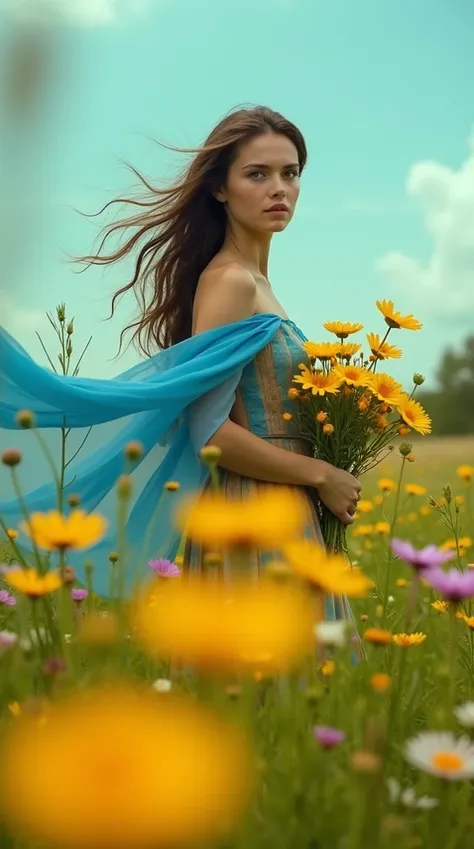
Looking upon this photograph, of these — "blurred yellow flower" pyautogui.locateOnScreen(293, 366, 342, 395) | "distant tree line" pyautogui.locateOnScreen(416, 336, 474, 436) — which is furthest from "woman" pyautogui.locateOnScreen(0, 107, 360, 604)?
"distant tree line" pyautogui.locateOnScreen(416, 336, 474, 436)

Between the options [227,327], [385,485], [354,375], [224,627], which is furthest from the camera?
[385,485]

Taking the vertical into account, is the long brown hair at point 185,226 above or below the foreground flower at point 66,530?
above

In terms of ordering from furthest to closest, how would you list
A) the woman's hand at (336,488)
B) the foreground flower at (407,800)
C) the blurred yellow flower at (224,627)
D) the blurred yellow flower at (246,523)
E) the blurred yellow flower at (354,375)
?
the woman's hand at (336,488) < the blurred yellow flower at (354,375) < the foreground flower at (407,800) < the blurred yellow flower at (246,523) < the blurred yellow flower at (224,627)

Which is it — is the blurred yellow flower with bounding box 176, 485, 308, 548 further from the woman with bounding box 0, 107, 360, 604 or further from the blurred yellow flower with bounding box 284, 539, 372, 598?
the woman with bounding box 0, 107, 360, 604

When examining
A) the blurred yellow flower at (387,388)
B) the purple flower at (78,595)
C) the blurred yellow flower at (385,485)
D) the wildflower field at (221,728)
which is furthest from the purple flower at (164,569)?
the blurred yellow flower at (385,485)

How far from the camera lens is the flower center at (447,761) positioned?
0.92 meters

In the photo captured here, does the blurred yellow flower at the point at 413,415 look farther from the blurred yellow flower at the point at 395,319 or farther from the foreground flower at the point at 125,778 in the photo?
the foreground flower at the point at 125,778

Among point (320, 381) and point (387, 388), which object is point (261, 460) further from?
point (387, 388)

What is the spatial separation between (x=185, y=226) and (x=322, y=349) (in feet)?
2.16

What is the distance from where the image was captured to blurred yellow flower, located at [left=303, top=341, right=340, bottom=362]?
215 centimetres

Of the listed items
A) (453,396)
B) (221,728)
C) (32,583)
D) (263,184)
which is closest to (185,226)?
(263,184)

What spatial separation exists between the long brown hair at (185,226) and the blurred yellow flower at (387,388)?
62cm

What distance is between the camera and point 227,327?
88.9 inches

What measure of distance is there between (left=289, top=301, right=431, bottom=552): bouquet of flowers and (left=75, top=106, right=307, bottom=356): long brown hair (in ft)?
1.54
